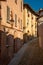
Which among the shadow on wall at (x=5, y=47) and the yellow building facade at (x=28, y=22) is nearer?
the shadow on wall at (x=5, y=47)

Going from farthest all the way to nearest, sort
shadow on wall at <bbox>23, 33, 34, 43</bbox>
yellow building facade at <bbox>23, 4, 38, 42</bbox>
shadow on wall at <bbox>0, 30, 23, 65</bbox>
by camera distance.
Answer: yellow building facade at <bbox>23, 4, 38, 42</bbox>
shadow on wall at <bbox>23, 33, 34, 43</bbox>
shadow on wall at <bbox>0, 30, 23, 65</bbox>

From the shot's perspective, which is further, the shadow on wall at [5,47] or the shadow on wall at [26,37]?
the shadow on wall at [26,37]

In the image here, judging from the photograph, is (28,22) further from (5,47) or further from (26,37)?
(5,47)

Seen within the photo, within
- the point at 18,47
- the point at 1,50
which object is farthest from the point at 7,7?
the point at 18,47

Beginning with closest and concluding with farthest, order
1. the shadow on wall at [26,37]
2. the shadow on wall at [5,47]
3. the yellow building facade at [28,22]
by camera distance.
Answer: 1. the shadow on wall at [5,47]
2. the shadow on wall at [26,37]
3. the yellow building facade at [28,22]

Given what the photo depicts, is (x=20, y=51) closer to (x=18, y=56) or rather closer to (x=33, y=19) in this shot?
(x=18, y=56)

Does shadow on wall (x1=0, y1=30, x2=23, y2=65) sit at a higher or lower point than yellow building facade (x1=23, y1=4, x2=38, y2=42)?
lower

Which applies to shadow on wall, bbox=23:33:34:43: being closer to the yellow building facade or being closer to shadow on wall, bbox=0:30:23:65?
the yellow building facade

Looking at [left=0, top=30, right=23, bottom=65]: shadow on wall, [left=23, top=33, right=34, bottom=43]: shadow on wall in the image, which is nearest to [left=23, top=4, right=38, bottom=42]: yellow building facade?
[left=23, top=33, right=34, bottom=43]: shadow on wall

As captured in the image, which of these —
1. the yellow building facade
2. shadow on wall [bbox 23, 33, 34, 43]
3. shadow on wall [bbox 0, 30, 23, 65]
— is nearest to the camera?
shadow on wall [bbox 0, 30, 23, 65]

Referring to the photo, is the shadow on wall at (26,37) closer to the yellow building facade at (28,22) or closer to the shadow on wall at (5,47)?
the yellow building facade at (28,22)

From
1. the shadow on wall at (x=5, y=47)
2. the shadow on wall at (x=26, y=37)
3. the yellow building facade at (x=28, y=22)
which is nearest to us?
the shadow on wall at (x=5, y=47)

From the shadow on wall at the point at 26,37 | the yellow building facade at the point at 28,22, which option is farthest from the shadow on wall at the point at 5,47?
the yellow building facade at the point at 28,22

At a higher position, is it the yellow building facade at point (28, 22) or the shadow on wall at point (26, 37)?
the yellow building facade at point (28, 22)
